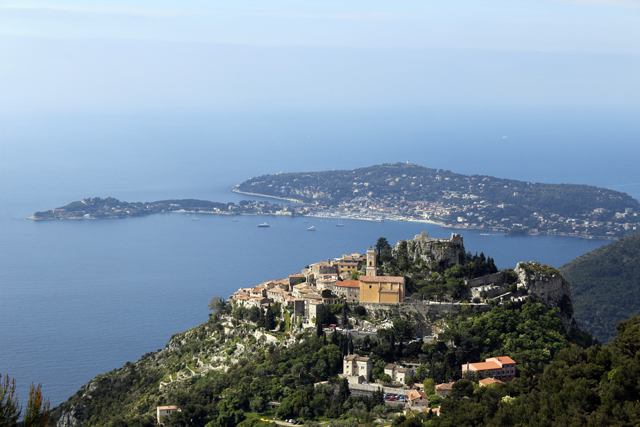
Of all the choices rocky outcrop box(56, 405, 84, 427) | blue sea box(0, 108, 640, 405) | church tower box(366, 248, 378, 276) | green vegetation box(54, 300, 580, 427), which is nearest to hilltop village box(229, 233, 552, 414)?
church tower box(366, 248, 378, 276)

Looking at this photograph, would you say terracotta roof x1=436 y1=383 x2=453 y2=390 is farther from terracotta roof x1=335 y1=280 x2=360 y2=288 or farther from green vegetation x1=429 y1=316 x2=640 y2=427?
terracotta roof x1=335 y1=280 x2=360 y2=288

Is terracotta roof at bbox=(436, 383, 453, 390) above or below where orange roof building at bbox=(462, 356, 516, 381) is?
below

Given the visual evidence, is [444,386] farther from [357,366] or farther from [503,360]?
[357,366]

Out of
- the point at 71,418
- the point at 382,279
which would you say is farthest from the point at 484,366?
the point at 71,418

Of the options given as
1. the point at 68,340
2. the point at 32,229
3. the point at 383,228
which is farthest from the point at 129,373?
the point at 32,229

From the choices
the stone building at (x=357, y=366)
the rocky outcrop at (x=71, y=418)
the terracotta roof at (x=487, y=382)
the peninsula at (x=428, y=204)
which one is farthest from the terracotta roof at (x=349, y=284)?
the peninsula at (x=428, y=204)

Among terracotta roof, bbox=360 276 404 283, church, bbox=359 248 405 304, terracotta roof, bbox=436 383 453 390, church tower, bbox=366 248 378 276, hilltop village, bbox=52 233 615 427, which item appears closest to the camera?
terracotta roof, bbox=436 383 453 390

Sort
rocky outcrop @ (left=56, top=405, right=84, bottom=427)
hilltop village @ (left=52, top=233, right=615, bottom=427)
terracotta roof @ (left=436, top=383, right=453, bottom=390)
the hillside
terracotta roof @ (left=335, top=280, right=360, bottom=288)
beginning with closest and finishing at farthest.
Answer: terracotta roof @ (left=436, top=383, right=453, bottom=390) < hilltop village @ (left=52, top=233, right=615, bottom=427) < terracotta roof @ (left=335, top=280, right=360, bottom=288) < rocky outcrop @ (left=56, top=405, right=84, bottom=427) < the hillside
